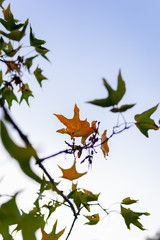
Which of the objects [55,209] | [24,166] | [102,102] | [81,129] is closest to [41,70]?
[81,129]

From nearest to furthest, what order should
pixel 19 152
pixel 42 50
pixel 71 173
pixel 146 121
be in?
pixel 19 152
pixel 146 121
pixel 71 173
pixel 42 50

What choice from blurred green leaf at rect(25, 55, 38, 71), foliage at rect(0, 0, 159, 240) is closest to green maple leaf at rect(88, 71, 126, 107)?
foliage at rect(0, 0, 159, 240)

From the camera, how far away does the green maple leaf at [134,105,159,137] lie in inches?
29.3

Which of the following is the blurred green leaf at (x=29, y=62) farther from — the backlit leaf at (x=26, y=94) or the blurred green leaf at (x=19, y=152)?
the blurred green leaf at (x=19, y=152)

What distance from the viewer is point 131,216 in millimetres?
934

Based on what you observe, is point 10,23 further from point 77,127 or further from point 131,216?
point 131,216

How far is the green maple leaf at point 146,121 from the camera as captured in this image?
29.3 inches

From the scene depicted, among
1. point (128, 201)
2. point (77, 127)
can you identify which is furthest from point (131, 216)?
point (77, 127)

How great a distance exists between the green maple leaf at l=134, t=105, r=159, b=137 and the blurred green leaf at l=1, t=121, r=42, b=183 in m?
0.48

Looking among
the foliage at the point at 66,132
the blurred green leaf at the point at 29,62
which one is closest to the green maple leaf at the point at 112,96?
the foliage at the point at 66,132

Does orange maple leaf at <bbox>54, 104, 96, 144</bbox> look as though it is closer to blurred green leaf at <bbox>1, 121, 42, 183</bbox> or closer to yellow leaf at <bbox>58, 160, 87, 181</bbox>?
yellow leaf at <bbox>58, 160, 87, 181</bbox>

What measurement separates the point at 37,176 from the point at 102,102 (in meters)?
0.32

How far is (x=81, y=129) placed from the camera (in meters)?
0.87

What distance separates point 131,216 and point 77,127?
32 centimetres
